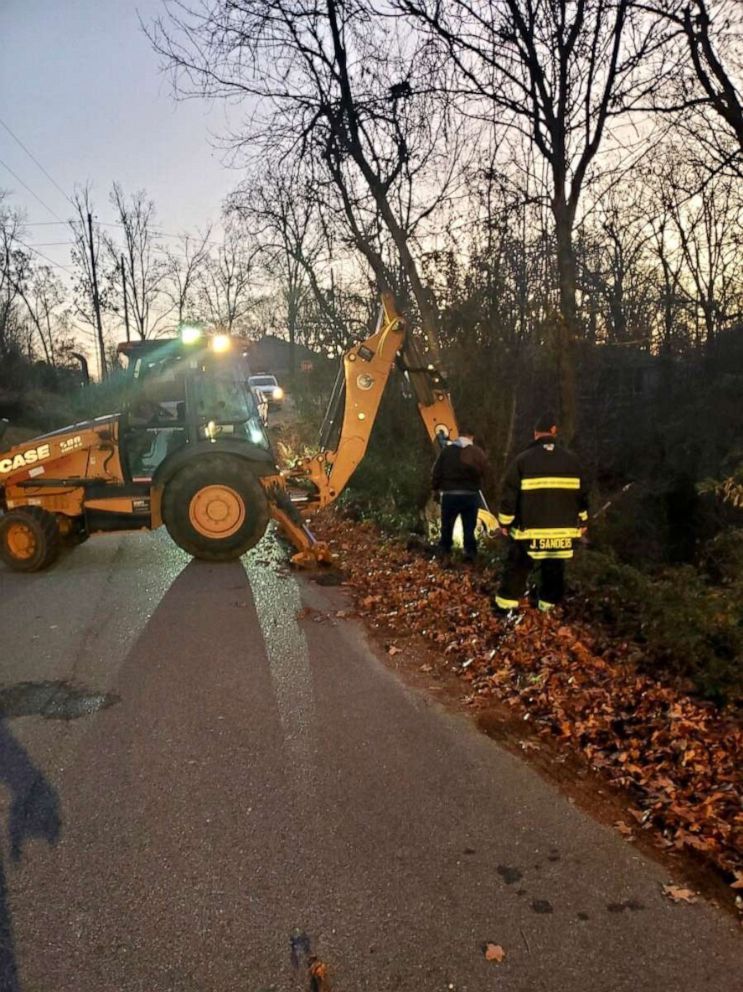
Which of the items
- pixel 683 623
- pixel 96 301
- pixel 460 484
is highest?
pixel 96 301

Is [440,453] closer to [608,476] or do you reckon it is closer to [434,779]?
[434,779]

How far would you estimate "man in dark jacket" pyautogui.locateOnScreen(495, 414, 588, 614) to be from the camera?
6.41 m

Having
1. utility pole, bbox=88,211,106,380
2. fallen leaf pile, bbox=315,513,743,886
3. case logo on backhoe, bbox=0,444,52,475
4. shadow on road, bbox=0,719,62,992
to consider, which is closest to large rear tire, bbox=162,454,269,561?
case logo on backhoe, bbox=0,444,52,475

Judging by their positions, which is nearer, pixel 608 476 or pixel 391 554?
Answer: pixel 391 554

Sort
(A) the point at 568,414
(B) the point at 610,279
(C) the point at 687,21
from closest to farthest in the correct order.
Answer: (C) the point at 687,21
(A) the point at 568,414
(B) the point at 610,279

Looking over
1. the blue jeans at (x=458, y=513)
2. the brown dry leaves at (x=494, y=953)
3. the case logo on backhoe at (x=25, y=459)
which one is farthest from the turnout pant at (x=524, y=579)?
the case logo on backhoe at (x=25, y=459)

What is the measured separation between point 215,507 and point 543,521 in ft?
13.0

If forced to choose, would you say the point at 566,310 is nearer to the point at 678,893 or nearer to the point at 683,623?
the point at 683,623

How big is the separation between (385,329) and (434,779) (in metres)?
6.19

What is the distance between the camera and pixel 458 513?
9.32 metres

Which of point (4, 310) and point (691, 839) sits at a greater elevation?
point (4, 310)

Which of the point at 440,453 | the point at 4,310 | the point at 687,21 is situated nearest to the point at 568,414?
the point at 440,453

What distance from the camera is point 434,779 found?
4043mm

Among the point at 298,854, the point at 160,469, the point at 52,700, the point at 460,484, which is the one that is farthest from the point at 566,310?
the point at 298,854
